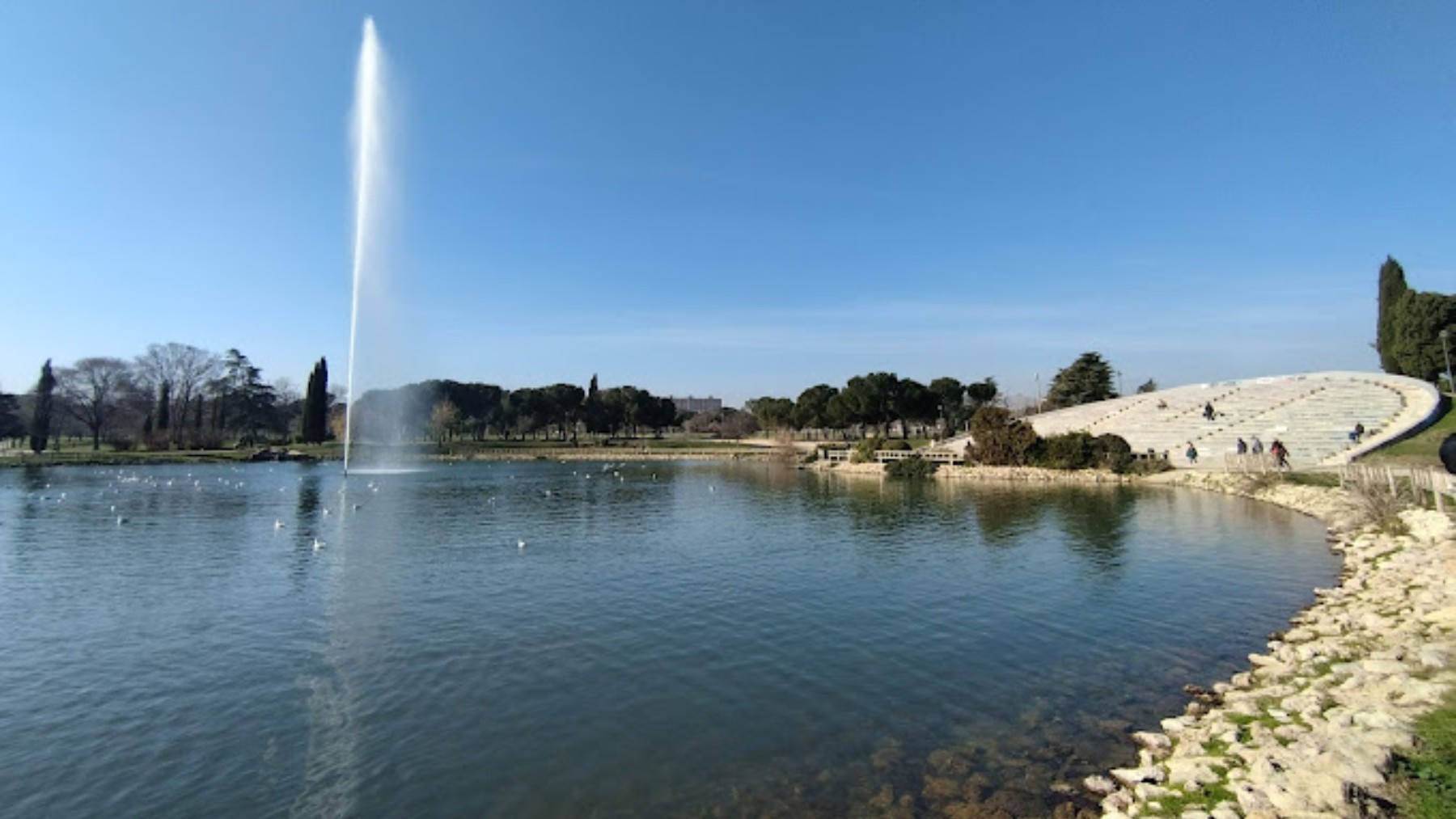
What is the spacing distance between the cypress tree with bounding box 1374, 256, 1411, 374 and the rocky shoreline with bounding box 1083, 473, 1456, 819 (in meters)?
78.4

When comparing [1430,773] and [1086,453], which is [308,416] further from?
[1430,773]

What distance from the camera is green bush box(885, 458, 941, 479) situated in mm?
63438

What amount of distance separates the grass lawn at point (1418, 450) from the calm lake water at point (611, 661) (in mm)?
12552

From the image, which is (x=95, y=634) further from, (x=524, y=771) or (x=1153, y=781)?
(x=1153, y=781)

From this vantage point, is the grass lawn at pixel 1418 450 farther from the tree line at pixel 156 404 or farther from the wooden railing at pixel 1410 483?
the tree line at pixel 156 404

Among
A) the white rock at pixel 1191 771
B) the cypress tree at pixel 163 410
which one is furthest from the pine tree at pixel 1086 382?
the cypress tree at pixel 163 410

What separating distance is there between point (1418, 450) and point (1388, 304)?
169 ft

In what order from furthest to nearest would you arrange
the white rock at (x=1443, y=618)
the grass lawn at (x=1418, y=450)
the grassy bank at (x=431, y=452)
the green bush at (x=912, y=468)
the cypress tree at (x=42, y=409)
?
the cypress tree at (x=42, y=409) < the grassy bank at (x=431, y=452) < the green bush at (x=912, y=468) < the grass lawn at (x=1418, y=450) < the white rock at (x=1443, y=618)

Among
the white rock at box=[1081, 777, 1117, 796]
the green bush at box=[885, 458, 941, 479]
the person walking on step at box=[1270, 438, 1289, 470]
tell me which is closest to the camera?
the white rock at box=[1081, 777, 1117, 796]

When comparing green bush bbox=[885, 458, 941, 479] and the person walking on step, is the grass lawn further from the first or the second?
green bush bbox=[885, 458, 941, 479]

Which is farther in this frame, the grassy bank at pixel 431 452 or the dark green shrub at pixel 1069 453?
the grassy bank at pixel 431 452

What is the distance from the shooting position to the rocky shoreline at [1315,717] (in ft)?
26.1

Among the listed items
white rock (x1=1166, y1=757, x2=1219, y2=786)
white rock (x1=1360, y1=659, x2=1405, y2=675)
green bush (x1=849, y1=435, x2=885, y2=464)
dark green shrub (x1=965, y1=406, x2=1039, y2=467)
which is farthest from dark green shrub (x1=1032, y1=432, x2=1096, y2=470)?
white rock (x1=1166, y1=757, x2=1219, y2=786)

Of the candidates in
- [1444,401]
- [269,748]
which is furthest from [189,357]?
[1444,401]
